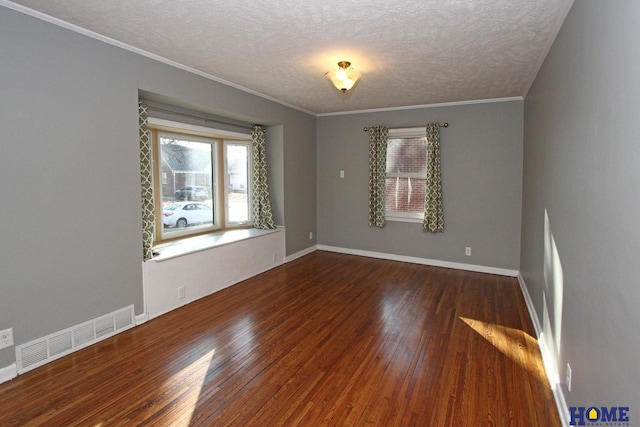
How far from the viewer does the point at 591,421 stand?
1522 mm

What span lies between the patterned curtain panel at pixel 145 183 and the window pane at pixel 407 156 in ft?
12.2

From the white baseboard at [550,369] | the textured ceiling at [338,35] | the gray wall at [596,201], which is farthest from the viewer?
the textured ceiling at [338,35]

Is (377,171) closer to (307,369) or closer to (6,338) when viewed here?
(307,369)

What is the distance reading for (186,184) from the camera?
14.7 feet

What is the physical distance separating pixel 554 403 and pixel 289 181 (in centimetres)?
432

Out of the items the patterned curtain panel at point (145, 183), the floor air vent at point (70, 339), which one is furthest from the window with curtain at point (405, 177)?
the floor air vent at point (70, 339)

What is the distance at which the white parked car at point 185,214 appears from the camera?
427 cm

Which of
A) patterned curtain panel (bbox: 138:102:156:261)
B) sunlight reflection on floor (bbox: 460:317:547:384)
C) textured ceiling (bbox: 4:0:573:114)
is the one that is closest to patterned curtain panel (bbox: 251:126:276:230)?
textured ceiling (bbox: 4:0:573:114)

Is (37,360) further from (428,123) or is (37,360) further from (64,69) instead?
(428,123)

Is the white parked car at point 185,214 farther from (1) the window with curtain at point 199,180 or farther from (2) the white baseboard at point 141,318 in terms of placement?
(2) the white baseboard at point 141,318

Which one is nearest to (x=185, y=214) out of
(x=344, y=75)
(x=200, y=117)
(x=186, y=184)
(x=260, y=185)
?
(x=186, y=184)

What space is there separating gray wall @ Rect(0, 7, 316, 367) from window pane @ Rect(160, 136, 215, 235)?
97cm

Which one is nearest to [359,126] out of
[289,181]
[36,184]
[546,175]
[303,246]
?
[289,181]

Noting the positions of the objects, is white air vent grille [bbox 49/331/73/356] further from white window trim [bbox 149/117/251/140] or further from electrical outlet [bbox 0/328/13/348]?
white window trim [bbox 149/117/251/140]
